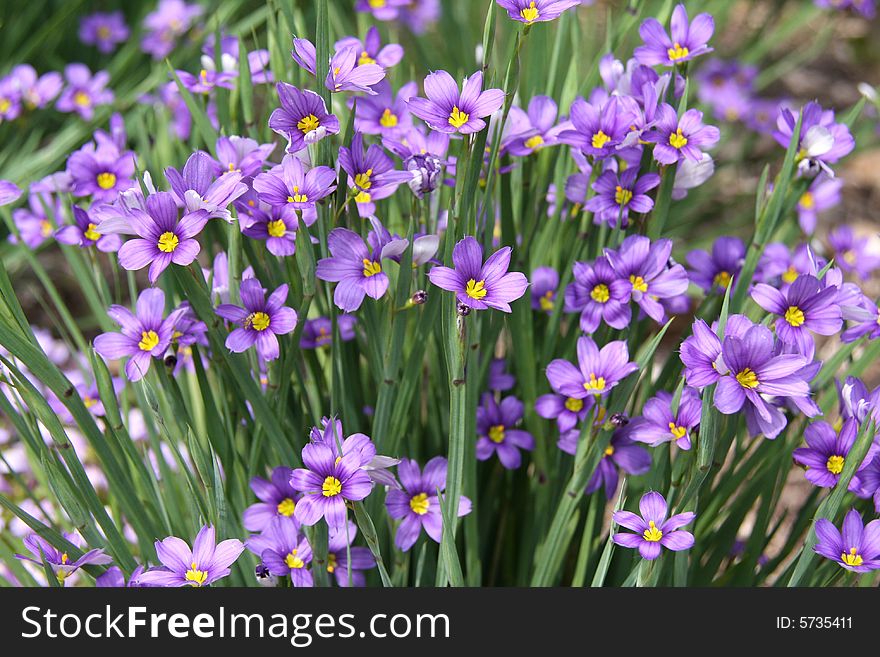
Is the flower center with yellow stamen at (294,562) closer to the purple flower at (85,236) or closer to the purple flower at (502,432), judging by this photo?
the purple flower at (502,432)

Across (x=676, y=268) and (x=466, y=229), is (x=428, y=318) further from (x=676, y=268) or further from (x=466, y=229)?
(x=676, y=268)

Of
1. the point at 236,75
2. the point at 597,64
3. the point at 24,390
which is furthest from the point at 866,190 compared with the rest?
the point at 24,390

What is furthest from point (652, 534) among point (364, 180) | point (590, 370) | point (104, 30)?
point (104, 30)

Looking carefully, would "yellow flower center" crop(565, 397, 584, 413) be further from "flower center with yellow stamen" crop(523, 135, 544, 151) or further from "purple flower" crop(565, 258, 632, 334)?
"flower center with yellow stamen" crop(523, 135, 544, 151)

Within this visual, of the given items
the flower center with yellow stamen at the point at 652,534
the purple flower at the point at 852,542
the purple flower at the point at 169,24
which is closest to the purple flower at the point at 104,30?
the purple flower at the point at 169,24

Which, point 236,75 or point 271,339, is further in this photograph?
point 236,75

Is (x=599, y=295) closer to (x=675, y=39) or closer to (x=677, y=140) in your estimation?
(x=677, y=140)

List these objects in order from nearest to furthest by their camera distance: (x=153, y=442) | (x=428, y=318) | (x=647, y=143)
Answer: (x=428, y=318)
(x=647, y=143)
(x=153, y=442)
